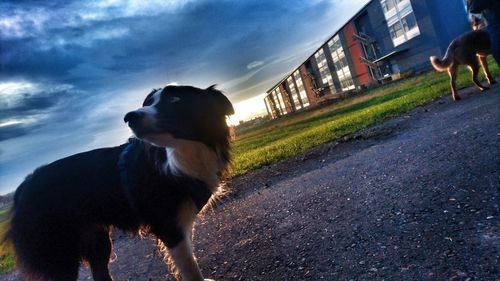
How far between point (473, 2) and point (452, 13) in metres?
39.5

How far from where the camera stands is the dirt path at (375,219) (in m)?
2.52

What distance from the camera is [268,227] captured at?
438 centimetres

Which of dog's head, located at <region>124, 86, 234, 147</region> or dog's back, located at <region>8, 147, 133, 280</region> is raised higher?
dog's head, located at <region>124, 86, 234, 147</region>

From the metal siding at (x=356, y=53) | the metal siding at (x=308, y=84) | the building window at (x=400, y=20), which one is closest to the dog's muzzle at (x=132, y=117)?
the building window at (x=400, y=20)

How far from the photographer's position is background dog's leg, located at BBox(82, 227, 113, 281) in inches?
144

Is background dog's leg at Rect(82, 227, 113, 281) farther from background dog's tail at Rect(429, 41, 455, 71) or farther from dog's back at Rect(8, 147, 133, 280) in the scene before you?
background dog's tail at Rect(429, 41, 455, 71)

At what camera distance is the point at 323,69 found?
6412 cm

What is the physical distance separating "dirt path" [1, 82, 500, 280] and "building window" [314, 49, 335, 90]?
57.2m

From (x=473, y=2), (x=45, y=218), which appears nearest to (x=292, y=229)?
(x=45, y=218)

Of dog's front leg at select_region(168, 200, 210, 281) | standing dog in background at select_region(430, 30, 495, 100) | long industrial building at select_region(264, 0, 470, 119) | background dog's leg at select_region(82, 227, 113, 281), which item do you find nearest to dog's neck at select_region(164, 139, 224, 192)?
dog's front leg at select_region(168, 200, 210, 281)

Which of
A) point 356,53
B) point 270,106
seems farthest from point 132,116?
point 270,106

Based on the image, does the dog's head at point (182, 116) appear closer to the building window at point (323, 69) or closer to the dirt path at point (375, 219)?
the dirt path at point (375, 219)

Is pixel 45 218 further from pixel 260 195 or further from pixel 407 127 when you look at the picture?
pixel 407 127

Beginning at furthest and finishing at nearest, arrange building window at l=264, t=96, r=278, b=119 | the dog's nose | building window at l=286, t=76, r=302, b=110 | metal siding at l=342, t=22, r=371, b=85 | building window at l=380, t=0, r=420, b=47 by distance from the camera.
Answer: building window at l=264, t=96, r=278, b=119
building window at l=286, t=76, r=302, b=110
metal siding at l=342, t=22, r=371, b=85
building window at l=380, t=0, r=420, b=47
the dog's nose
